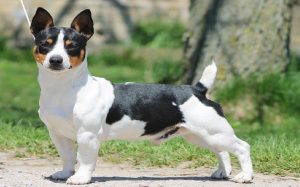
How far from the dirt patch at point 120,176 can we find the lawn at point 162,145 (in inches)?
10.1

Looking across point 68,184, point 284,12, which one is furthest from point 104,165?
point 284,12

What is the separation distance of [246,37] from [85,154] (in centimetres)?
556

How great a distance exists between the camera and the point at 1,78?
50.8 feet

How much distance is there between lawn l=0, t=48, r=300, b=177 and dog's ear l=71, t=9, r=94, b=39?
1.94 metres

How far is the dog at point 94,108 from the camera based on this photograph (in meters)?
6.03

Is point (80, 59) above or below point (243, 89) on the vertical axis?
above

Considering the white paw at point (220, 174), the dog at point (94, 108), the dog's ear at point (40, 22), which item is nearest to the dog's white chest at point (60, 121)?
the dog at point (94, 108)

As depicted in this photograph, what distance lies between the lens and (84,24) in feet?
20.4

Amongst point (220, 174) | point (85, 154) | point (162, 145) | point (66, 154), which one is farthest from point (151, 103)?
point (162, 145)

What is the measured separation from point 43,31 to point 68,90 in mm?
455

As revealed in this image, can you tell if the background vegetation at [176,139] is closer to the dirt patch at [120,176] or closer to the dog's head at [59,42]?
the dirt patch at [120,176]

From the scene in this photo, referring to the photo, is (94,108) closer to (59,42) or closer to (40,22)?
(59,42)

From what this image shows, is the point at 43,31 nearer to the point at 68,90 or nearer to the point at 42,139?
the point at 68,90

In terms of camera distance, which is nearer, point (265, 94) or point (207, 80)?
point (207, 80)
